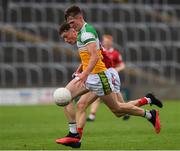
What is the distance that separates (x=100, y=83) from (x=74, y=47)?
1995cm

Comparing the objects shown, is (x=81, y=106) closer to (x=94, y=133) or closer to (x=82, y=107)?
(x=82, y=107)

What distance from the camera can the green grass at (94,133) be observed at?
1111cm

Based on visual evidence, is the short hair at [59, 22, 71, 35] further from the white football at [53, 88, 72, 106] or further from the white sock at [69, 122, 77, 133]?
the white sock at [69, 122, 77, 133]

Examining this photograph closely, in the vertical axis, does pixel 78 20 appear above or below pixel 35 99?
above

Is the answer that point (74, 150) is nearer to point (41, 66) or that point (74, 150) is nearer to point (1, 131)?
point (1, 131)

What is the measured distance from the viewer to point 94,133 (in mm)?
13844

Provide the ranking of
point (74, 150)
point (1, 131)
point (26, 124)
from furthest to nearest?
point (26, 124)
point (1, 131)
point (74, 150)

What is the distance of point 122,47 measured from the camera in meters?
32.0

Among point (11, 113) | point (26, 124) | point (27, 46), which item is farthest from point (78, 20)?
point (27, 46)

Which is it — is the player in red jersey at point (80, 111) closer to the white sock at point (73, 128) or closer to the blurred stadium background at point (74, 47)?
the white sock at point (73, 128)

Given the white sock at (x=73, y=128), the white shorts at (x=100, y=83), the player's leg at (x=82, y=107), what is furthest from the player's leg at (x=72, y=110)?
the player's leg at (x=82, y=107)

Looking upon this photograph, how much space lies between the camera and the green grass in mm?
11109

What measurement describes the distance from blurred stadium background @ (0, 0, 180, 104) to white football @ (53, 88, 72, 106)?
1694 centimetres

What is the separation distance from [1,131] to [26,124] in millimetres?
2265
